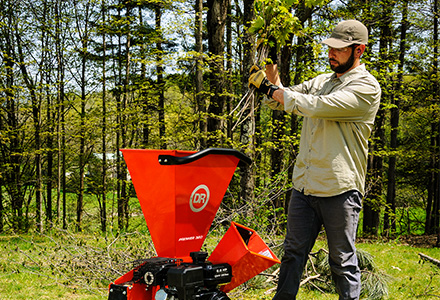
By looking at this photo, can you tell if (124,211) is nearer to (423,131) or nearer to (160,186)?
(423,131)

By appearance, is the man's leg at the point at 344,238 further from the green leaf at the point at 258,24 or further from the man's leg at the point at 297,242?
the green leaf at the point at 258,24

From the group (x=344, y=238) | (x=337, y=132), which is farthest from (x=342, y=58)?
(x=344, y=238)

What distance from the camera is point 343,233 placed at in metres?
2.67

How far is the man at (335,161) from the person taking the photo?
2.68 metres

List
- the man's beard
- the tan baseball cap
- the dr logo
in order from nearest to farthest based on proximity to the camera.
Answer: the dr logo
the tan baseball cap
the man's beard

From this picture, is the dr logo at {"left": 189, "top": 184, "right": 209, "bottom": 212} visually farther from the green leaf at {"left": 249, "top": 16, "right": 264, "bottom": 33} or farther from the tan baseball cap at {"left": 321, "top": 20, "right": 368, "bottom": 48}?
the green leaf at {"left": 249, "top": 16, "right": 264, "bottom": 33}

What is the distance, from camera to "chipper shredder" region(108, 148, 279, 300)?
7.91 feet

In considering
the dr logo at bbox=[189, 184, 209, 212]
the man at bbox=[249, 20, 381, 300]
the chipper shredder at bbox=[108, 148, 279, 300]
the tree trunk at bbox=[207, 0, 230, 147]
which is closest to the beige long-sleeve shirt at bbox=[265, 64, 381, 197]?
the man at bbox=[249, 20, 381, 300]

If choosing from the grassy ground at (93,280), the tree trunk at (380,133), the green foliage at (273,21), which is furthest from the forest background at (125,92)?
the green foliage at (273,21)

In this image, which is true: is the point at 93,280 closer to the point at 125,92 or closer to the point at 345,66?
the point at 345,66

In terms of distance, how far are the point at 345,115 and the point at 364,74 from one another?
1.14 feet

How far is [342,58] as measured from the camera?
9.37 feet

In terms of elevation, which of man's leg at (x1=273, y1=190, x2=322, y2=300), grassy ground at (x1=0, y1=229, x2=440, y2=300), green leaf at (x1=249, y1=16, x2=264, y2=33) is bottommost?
grassy ground at (x1=0, y1=229, x2=440, y2=300)

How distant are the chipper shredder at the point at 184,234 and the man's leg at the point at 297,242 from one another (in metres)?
0.24
